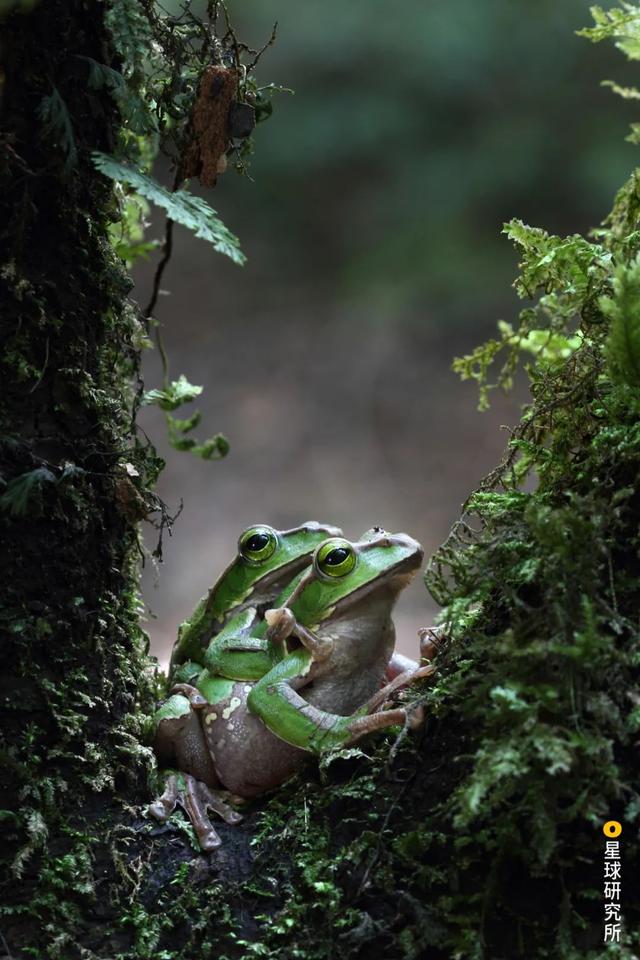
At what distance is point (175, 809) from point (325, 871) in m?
0.34

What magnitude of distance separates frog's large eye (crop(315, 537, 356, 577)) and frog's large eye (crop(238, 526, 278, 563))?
22 cm

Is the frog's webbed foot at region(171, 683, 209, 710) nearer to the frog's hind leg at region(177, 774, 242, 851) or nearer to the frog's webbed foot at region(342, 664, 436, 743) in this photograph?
the frog's hind leg at region(177, 774, 242, 851)

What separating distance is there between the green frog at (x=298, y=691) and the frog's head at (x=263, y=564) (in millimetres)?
92

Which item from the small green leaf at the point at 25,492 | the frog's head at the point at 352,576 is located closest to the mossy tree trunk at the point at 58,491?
the small green leaf at the point at 25,492

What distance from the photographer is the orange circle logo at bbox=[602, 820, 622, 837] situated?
1.13m

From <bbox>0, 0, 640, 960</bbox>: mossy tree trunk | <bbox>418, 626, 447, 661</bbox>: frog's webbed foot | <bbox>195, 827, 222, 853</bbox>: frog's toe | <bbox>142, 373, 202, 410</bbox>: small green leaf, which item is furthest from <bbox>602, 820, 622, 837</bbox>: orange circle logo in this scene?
<bbox>142, 373, 202, 410</bbox>: small green leaf

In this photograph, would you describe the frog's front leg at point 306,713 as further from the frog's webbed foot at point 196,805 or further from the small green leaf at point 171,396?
the small green leaf at point 171,396

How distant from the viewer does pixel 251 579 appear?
6.31 feet

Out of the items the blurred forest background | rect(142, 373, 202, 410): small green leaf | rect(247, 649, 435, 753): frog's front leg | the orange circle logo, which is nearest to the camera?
the orange circle logo

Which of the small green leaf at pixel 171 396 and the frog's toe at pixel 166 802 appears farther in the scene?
the small green leaf at pixel 171 396

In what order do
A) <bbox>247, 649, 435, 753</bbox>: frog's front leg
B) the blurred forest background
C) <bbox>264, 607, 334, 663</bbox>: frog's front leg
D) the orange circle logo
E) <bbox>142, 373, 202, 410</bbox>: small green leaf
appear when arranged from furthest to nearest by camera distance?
the blurred forest background, <bbox>142, 373, 202, 410</bbox>: small green leaf, <bbox>264, 607, 334, 663</bbox>: frog's front leg, <bbox>247, 649, 435, 753</bbox>: frog's front leg, the orange circle logo

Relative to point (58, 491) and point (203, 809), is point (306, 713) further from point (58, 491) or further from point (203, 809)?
point (58, 491)

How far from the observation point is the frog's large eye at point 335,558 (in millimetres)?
1710

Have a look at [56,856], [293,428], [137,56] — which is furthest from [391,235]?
[56,856]
